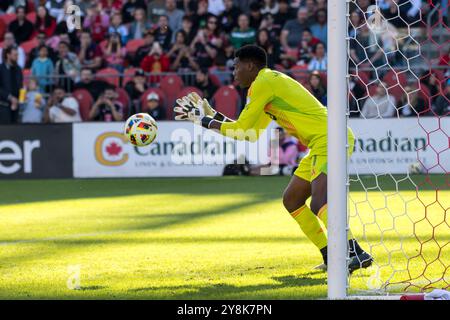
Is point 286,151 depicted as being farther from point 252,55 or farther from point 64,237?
point 252,55

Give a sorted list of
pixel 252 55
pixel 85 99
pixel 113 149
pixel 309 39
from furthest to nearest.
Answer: pixel 309 39 → pixel 85 99 → pixel 113 149 → pixel 252 55

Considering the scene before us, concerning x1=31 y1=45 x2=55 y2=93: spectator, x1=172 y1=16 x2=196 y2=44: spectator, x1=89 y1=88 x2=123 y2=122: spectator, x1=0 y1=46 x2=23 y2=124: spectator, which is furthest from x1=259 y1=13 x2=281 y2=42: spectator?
x1=0 y1=46 x2=23 y2=124: spectator

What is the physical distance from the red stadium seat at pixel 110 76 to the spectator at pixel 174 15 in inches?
82.6

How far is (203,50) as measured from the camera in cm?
2230

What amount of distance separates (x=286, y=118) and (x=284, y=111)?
0.07 meters

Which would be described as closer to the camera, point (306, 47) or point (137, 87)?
point (137, 87)

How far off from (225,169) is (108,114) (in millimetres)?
3017

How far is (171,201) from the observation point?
1488cm

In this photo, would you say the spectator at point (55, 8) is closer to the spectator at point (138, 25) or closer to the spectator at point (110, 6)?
the spectator at point (110, 6)

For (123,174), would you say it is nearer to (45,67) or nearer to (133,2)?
(45,67)

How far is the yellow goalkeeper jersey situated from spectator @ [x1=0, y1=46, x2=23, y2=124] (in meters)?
13.8

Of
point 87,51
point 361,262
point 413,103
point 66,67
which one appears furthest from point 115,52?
point 361,262

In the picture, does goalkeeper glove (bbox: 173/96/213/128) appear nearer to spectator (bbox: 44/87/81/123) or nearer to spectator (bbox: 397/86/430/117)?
spectator (bbox: 397/86/430/117)
